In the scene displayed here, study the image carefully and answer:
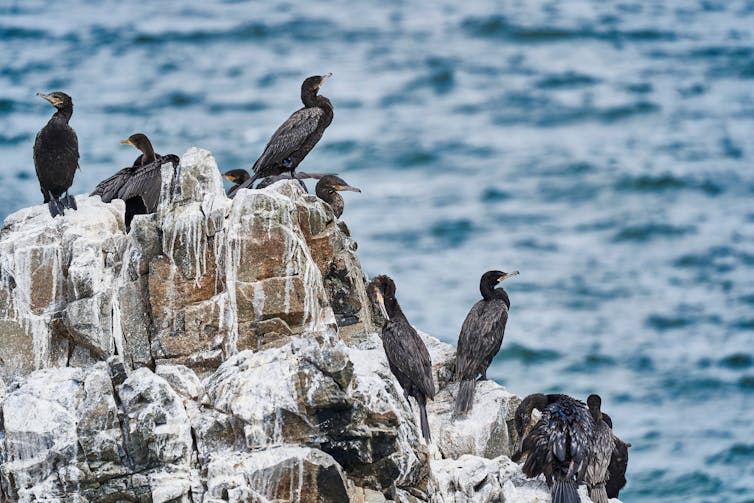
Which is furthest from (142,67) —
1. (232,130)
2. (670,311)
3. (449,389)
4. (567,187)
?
(449,389)

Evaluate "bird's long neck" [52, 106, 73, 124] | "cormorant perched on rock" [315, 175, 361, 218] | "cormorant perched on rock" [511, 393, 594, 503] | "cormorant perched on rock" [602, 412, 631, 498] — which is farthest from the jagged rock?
"bird's long neck" [52, 106, 73, 124]

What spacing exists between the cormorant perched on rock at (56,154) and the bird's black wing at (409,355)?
12.5 ft

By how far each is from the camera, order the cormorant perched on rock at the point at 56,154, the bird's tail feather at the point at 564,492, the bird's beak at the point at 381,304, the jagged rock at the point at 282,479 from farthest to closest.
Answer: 1. the cormorant perched on rock at the point at 56,154
2. the bird's beak at the point at 381,304
3. the bird's tail feather at the point at 564,492
4. the jagged rock at the point at 282,479

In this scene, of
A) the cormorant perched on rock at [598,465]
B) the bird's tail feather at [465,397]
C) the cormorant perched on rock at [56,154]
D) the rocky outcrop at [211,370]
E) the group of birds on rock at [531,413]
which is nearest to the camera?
the rocky outcrop at [211,370]

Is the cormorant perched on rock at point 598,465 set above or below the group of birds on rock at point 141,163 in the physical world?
below

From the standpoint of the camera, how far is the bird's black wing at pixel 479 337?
1598 centimetres

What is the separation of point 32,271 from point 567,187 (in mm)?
53906

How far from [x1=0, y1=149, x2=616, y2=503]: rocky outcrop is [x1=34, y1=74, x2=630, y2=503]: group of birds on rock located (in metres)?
0.22

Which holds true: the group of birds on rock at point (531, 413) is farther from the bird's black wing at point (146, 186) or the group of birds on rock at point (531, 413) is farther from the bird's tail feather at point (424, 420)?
the bird's black wing at point (146, 186)

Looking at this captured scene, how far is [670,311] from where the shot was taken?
57281 mm

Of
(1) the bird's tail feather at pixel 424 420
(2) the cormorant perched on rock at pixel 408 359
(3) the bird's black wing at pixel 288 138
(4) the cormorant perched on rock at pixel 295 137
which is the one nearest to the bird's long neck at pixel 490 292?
(2) the cormorant perched on rock at pixel 408 359

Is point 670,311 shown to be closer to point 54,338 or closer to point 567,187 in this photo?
point 567,187

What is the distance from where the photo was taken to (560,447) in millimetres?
14680

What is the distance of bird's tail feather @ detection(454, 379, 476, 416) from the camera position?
15.6 metres
